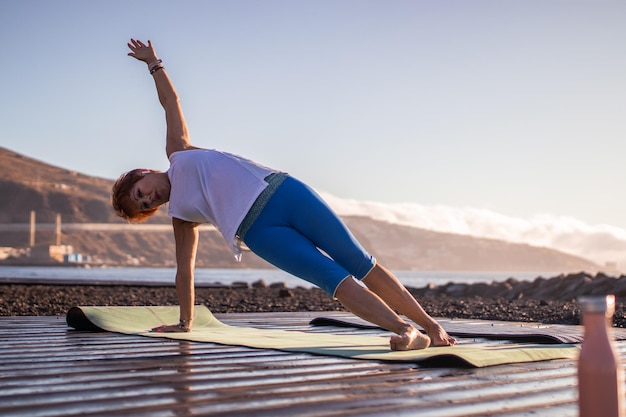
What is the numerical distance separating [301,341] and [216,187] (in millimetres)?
782

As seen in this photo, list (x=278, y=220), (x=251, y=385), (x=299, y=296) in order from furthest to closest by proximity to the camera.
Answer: (x=299, y=296)
(x=278, y=220)
(x=251, y=385)

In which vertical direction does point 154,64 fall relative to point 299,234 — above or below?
above

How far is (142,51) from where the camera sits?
3.87 m

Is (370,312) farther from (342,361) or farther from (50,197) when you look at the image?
(50,197)

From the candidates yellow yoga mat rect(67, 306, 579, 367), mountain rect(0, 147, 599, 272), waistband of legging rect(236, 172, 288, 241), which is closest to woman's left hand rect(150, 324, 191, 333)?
yellow yoga mat rect(67, 306, 579, 367)

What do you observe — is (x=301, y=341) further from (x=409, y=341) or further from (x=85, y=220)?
(x=85, y=220)

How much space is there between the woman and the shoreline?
5034 mm

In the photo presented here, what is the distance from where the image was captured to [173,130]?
3658 millimetres

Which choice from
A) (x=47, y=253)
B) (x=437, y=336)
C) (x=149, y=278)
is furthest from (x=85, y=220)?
(x=437, y=336)

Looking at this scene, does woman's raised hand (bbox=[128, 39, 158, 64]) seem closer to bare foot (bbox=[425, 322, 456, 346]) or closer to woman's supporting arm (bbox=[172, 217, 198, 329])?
woman's supporting arm (bbox=[172, 217, 198, 329])

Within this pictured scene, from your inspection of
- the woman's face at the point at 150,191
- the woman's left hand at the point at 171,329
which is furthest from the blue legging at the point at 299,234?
the woman's left hand at the point at 171,329

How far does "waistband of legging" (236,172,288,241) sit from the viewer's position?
3271 millimetres

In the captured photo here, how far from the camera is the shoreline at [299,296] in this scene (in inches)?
391

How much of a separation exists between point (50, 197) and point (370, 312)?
91.5 meters
